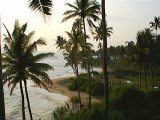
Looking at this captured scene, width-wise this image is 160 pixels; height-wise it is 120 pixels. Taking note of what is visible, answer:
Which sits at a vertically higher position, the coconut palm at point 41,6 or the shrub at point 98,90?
the coconut palm at point 41,6

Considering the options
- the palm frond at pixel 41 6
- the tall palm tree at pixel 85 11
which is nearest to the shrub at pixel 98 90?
the tall palm tree at pixel 85 11

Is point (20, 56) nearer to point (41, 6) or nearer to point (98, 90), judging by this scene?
point (41, 6)

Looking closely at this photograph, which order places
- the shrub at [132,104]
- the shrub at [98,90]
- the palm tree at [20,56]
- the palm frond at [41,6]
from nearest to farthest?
the palm frond at [41,6] < the palm tree at [20,56] < the shrub at [132,104] < the shrub at [98,90]

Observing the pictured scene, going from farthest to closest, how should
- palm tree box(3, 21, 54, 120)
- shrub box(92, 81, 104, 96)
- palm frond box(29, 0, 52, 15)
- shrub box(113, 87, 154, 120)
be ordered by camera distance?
shrub box(92, 81, 104, 96)
shrub box(113, 87, 154, 120)
palm tree box(3, 21, 54, 120)
palm frond box(29, 0, 52, 15)

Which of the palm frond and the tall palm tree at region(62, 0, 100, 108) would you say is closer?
the palm frond


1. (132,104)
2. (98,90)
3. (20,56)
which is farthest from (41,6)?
(98,90)

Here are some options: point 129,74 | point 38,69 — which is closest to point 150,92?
point 38,69

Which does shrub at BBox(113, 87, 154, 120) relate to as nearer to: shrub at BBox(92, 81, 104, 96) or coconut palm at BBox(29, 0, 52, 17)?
coconut palm at BBox(29, 0, 52, 17)

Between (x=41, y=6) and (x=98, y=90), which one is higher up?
(x=41, y=6)

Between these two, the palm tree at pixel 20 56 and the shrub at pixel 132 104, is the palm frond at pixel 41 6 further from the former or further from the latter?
the shrub at pixel 132 104

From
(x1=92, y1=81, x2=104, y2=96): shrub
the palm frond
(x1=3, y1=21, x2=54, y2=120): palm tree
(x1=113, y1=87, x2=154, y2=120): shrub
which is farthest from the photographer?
(x1=92, y1=81, x2=104, y2=96): shrub

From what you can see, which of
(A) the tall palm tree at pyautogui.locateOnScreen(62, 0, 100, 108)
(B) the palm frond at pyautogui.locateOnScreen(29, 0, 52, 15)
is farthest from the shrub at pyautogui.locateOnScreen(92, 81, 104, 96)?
(B) the palm frond at pyautogui.locateOnScreen(29, 0, 52, 15)

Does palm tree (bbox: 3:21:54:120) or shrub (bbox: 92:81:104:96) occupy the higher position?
palm tree (bbox: 3:21:54:120)

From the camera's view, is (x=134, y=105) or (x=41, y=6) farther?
(x=134, y=105)
